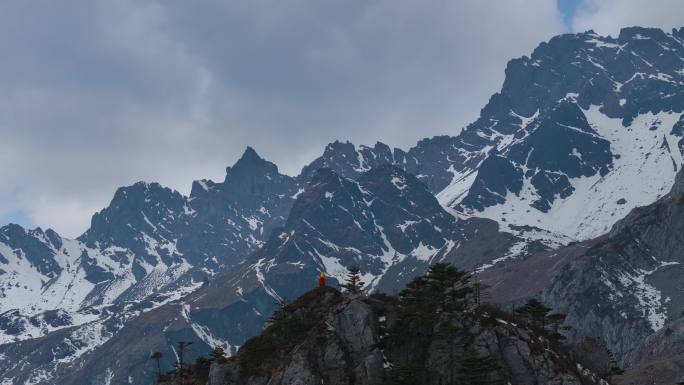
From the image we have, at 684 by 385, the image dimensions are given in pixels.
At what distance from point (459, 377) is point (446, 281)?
66.6 feet

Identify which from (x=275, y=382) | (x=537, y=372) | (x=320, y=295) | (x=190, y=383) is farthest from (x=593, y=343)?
(x=190, y=383)

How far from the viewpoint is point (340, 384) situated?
116312 millimetres

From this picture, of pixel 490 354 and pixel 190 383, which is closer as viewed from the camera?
pixel 490 354

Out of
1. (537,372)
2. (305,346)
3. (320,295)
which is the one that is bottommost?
(537,372)

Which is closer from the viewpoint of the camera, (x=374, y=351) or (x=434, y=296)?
(x=374, y=351)

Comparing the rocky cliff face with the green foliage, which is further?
the green foliage

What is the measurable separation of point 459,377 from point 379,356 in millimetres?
14286

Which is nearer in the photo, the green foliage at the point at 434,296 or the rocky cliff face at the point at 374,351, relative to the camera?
the rocky cliff face at the point at 374,351

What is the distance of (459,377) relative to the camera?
108875 mm

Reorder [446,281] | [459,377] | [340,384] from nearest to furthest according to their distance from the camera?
[459,377]
[340,384]
[446,281]

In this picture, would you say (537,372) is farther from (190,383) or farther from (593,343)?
(190,383)

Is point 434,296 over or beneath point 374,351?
over

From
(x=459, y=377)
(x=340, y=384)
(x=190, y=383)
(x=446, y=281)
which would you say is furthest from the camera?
(x=190, y=383)

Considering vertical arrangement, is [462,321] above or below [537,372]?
above
